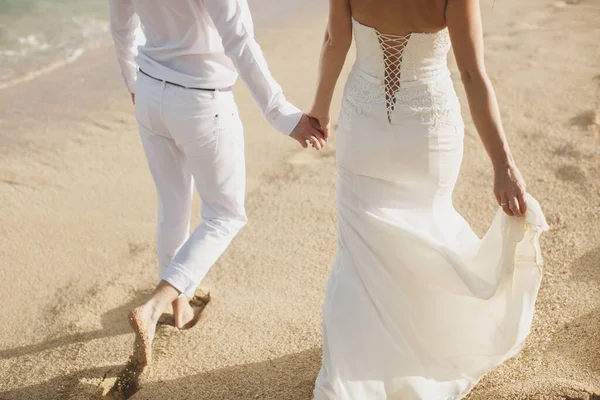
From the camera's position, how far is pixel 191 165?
3.49m

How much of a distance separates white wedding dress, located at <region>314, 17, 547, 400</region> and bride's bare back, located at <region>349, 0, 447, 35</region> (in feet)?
0.30

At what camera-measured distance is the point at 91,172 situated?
5.60 metres

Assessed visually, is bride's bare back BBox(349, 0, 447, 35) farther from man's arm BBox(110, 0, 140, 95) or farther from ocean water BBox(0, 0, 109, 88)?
ocean water BBox(0, 0, 109, 88)

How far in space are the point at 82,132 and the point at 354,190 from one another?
3.87m

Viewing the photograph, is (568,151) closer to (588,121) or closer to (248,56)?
(588,121)

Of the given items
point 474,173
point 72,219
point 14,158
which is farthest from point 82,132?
point 474,173

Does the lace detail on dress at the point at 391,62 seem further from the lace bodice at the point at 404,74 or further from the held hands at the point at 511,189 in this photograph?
the held hands at the point at 511,189

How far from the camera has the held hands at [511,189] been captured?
2840 millimetres

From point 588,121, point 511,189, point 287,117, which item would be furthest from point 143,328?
point 588,121

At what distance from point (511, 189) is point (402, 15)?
796 mm

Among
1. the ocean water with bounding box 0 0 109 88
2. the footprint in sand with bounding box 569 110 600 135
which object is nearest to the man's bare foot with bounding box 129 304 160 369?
the footprint in sand with bounding box 569 110 600 135

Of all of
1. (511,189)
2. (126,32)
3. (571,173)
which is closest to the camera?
(511,189)

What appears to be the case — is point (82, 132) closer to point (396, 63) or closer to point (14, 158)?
point (14, 158)

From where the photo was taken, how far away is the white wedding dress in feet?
9.59
